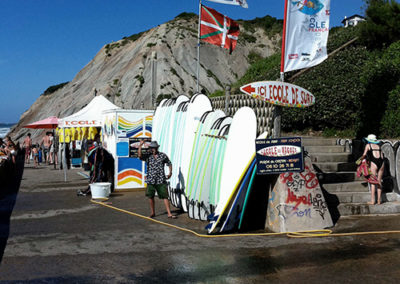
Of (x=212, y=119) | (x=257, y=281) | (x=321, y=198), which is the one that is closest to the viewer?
(x=257, y=281)

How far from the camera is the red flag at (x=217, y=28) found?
44.2 ft

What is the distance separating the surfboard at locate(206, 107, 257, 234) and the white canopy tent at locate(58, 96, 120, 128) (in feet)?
29.1

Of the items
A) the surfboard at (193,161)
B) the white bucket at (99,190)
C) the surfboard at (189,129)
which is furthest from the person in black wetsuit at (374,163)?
the white bucket at (99,190)

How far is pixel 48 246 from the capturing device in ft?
23.6

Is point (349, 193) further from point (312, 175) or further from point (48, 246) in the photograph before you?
point (48, 246)

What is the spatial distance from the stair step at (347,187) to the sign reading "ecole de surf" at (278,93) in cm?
229

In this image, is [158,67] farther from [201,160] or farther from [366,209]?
[366,209]

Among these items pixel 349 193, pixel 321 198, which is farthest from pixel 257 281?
pixel 349 193

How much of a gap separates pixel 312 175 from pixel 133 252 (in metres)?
3.67

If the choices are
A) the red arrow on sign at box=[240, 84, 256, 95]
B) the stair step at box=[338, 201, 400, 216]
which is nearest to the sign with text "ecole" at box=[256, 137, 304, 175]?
the red arrow on sign at box=[240, 84, 256, 95]

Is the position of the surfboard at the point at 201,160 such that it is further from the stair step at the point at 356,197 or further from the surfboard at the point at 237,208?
the stair step at the point at 356,197

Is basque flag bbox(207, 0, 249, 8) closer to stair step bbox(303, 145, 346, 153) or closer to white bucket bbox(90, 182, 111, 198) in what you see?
stair step bbox(303, 145, 346, 153)

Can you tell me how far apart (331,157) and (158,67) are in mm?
42890

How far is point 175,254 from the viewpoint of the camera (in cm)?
668
